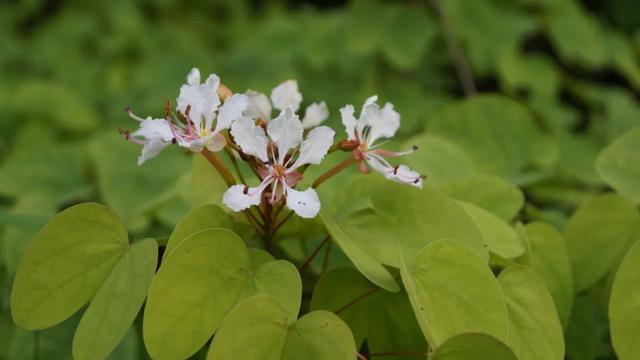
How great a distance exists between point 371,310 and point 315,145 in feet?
0.60

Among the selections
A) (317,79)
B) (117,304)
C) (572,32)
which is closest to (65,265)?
(117,304)

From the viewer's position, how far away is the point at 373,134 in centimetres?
76

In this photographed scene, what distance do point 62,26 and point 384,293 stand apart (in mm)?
1753

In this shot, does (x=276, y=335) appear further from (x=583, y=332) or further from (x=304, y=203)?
(x=583, y=332)

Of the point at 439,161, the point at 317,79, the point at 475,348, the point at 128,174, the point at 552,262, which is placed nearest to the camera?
the point at 475,348

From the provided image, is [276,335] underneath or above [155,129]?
underneath

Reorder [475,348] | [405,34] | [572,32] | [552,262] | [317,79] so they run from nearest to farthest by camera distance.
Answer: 1. [475,348]
2. [552,262]
3. [405,34]
4. [572,32]
5. [317,79]

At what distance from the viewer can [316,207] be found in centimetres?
65

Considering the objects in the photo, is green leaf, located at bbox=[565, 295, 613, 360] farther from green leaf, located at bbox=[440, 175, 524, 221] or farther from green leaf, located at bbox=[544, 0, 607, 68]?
green leaf, located at bbox=[544, 0, 607, 68]

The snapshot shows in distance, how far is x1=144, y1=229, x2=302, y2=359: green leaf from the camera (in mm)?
629

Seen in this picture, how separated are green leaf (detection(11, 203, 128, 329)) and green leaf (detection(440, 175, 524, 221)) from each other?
15.7 inches

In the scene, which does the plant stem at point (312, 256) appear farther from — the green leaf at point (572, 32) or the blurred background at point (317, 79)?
the green leaf at point (572, 32)

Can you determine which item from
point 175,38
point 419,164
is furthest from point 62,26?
point 419,164

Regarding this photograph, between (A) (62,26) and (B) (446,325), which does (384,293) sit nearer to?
(B) (446,325)
